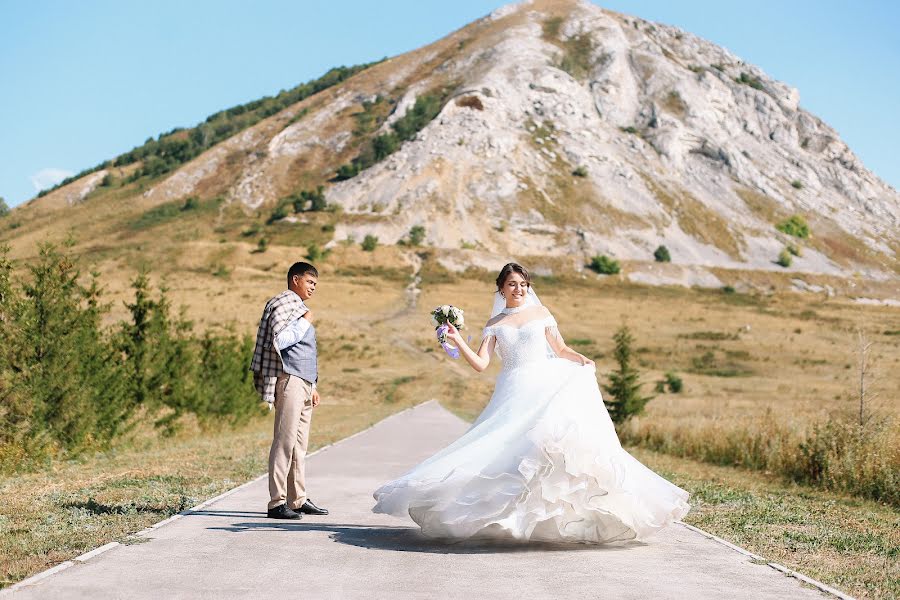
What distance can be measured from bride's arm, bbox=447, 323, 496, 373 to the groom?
1.40m

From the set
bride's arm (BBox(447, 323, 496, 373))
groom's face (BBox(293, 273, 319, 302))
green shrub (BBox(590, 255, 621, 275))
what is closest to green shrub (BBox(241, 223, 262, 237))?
green shrub (BBox(590, 255, 621, 275))

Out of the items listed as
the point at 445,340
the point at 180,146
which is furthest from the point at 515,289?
the point at 180,146

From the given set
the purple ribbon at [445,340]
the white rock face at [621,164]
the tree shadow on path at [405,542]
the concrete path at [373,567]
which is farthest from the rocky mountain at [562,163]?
the concrete path at [373,567]

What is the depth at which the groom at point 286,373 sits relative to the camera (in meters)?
9.20

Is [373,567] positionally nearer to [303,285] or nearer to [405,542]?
[405,542]

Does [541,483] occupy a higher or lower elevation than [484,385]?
higher

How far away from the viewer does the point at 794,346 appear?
65375mm

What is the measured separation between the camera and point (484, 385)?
43.8m

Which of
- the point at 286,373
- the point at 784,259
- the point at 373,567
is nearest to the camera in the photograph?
the point at 373,567

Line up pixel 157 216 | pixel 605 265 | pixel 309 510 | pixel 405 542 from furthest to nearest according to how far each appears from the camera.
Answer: pixel 157 216 → pixel 605 265 → pixel 309 510 → pixel 405 542

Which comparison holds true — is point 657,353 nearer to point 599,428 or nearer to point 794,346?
point 794,346

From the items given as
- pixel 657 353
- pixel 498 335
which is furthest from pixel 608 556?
pixel 657 353

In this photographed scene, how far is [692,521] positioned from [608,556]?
2984mm

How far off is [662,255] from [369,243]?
117ft
